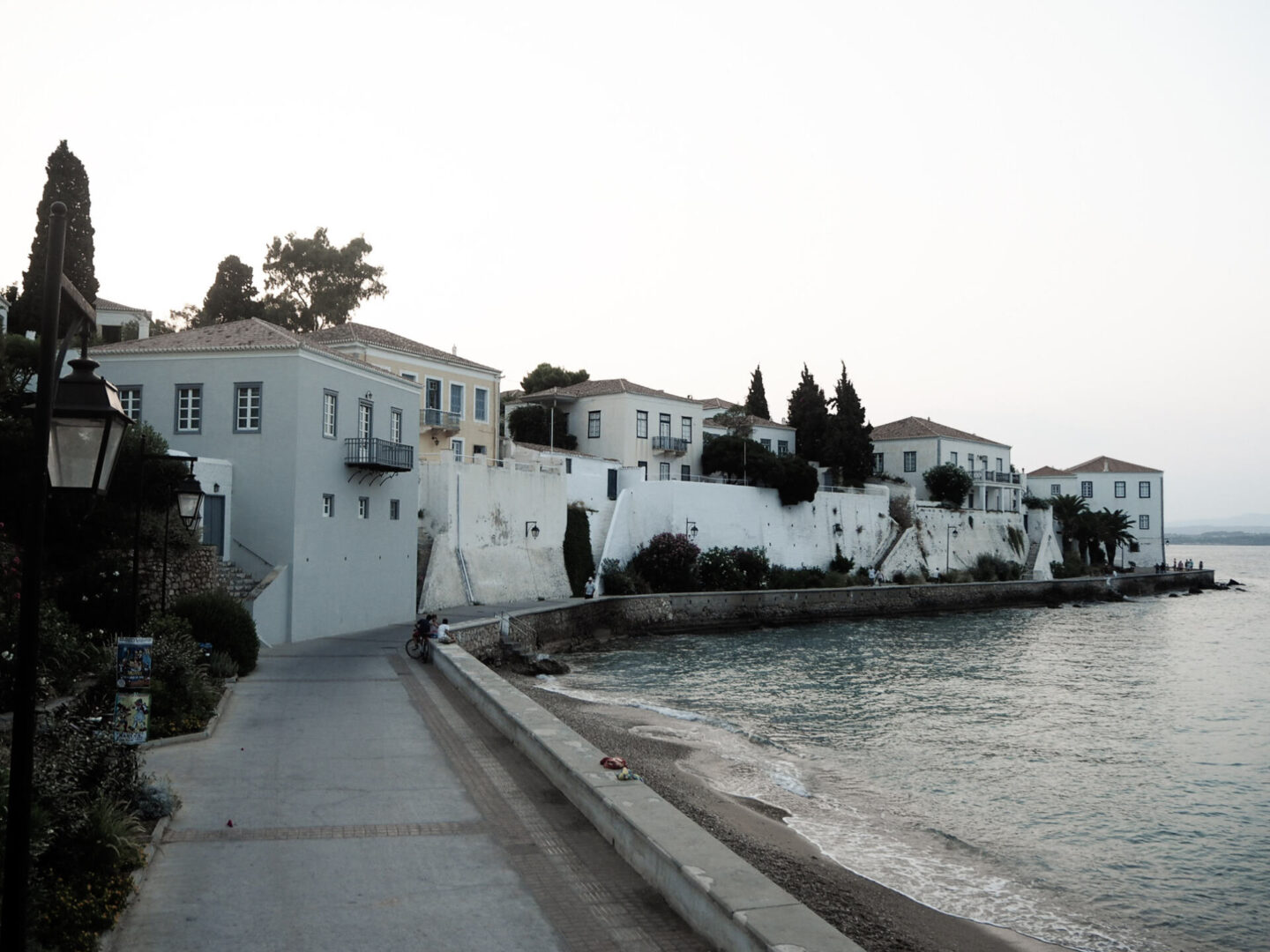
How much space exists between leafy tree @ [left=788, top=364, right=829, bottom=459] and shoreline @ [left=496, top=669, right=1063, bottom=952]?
48.8 metres

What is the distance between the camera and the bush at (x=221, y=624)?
17578 millimetres

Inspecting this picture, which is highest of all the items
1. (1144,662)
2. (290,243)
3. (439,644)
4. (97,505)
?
(290,243)

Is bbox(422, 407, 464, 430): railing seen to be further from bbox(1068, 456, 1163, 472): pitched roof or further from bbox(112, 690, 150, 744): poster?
bbox(1068, 456, 1163, 472): pitched roof

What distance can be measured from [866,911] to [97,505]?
51.7ft

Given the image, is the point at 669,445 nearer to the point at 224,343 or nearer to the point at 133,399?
the point at 224,343

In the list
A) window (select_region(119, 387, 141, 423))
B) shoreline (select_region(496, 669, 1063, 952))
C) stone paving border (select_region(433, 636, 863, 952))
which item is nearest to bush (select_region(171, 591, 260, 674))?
shoreline (select_region(496, 669, 1063, 952))

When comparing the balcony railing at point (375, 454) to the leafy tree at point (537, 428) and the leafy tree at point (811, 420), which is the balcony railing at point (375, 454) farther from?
the leafy tree at point (811, 420)

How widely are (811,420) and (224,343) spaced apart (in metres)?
44.2

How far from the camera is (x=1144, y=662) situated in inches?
1362

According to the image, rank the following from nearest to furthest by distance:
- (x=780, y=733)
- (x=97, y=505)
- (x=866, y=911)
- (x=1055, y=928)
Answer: (x=866, y=911) < (x=1055, y=928) < (x=97, y=505) < (x=780, y=733)

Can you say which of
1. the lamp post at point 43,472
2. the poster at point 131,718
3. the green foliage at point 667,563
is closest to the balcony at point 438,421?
the green foliage at point 667,563

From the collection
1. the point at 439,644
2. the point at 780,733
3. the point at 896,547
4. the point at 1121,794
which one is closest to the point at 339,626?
the point at 439,644

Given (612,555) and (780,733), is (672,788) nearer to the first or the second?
(780,733)

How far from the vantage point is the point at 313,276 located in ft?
172
